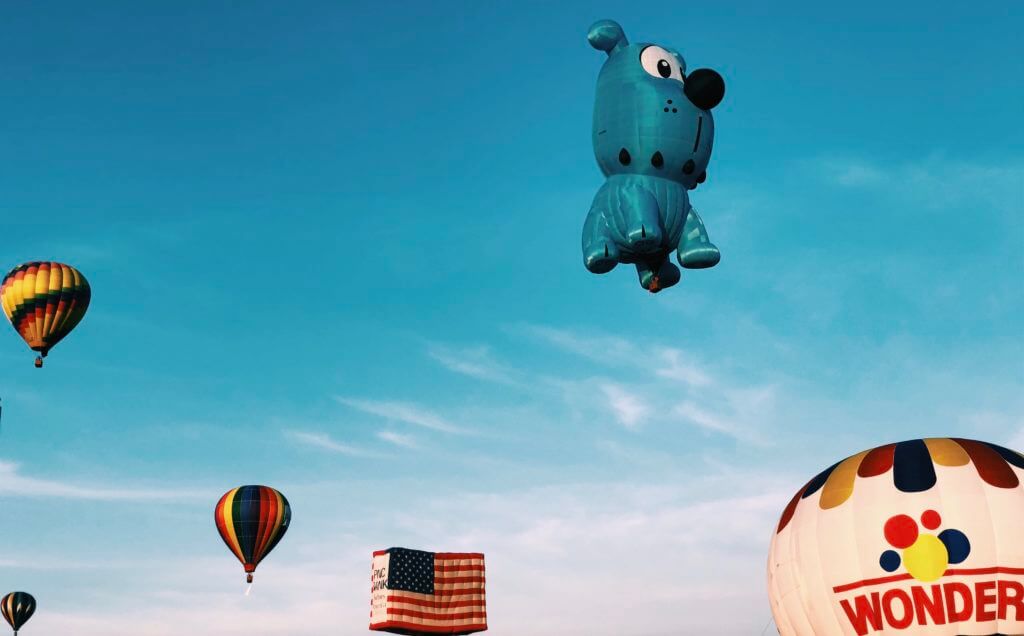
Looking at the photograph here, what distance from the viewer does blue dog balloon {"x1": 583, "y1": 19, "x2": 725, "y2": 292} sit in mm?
28297

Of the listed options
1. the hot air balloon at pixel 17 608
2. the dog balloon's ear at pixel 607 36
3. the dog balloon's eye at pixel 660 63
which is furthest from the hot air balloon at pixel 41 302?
the hot air balloon at pixel 17 608

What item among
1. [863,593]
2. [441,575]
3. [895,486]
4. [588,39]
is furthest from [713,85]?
[441,575]

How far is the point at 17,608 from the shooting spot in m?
71.1

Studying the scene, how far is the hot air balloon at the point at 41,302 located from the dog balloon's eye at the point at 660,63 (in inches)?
1020

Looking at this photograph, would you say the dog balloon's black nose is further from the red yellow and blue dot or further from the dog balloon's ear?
the red yellow and blue dot

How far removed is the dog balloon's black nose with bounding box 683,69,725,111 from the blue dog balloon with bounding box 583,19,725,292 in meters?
0.02

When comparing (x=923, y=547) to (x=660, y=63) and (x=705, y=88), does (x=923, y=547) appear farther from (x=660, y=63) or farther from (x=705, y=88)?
(x=660, y=63)

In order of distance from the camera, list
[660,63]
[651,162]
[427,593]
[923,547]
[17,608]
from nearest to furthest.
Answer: [923,547], [651,162], [660,63], [427,593], [17,608]

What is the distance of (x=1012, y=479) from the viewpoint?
26703mm

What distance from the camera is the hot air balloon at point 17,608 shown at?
7081 centimetres

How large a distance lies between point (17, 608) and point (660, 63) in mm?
54419

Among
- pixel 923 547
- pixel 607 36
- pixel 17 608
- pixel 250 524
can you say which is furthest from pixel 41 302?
pixel 923 547

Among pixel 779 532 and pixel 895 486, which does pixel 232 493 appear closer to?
pixel 779 532

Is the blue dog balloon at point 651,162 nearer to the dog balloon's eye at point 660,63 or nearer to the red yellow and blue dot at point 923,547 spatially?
the dog balloon's eye at point 660,63
